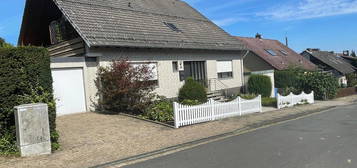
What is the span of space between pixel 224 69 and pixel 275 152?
13202 millimetres

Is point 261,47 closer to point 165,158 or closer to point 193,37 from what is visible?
point 193,37

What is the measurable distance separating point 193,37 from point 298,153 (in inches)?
479

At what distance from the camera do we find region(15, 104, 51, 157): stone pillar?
6621 millimetres

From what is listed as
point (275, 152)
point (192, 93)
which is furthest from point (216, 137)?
point (192, 93)

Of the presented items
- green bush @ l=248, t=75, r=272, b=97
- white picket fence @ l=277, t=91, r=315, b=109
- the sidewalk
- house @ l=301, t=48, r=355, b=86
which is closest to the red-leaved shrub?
the sidewalk

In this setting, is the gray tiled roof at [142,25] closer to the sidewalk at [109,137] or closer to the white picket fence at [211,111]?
the sidewalk at [109,137]

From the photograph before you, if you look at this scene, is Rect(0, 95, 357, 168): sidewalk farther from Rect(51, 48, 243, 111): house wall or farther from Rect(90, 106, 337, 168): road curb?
Rect(51, 48, 243, 111): house wall

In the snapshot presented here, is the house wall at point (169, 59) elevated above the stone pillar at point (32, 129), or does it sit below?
above

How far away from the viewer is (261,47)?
100 ft

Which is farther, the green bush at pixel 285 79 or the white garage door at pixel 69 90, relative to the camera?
the green bush at pixel 285 79

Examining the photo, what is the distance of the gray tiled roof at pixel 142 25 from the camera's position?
42.2 feet

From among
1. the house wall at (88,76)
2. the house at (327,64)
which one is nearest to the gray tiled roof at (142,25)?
the house wall at (88,76)

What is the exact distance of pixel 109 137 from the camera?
8.39m

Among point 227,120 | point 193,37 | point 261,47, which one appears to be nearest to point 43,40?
point 193,37
